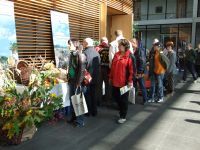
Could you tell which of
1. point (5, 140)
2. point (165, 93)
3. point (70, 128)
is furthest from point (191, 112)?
point (5, 140)

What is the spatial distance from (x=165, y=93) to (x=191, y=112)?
7.46 feet

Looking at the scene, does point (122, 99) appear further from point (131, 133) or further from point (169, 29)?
point (169, 29)

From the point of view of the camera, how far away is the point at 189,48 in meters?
11.9

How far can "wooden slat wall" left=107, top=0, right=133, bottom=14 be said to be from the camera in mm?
10899

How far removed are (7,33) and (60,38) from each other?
5.85 feet

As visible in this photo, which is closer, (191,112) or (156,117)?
(156,117)

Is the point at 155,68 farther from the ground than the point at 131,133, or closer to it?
farther from the ground

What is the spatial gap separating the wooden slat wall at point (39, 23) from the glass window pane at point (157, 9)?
20552 millimetres

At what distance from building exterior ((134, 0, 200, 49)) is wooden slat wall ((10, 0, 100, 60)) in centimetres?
1676

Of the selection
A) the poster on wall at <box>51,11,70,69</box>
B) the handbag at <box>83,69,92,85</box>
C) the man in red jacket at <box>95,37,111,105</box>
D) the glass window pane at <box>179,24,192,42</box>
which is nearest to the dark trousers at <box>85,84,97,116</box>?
the handbag at <box>83,69,92,85</box>

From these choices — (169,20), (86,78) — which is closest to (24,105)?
(86,78)

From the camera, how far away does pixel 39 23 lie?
7004 millimetres

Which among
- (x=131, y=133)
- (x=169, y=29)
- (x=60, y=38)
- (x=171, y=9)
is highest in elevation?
(x=171, y=9)

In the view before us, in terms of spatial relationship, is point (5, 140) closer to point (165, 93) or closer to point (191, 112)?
point (191, 112)
